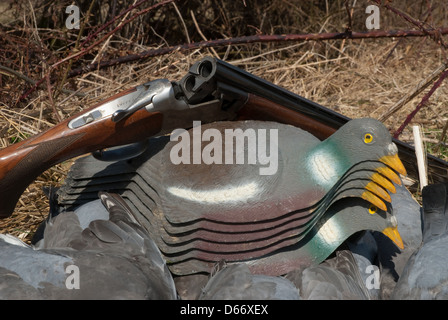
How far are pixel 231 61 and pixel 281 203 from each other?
297cm

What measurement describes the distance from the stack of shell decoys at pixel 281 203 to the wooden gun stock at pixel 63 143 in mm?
245

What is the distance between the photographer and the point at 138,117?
2.82 metres

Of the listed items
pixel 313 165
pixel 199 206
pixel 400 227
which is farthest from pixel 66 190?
pixel 400 227

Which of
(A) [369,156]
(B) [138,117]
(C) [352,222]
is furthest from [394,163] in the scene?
(B) [138,117]

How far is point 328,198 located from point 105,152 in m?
1.03

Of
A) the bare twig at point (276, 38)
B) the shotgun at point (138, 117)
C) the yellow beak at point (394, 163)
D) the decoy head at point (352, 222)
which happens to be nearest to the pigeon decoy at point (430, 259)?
the decoy head at point (352, 222)

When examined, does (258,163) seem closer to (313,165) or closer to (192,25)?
(313,165)

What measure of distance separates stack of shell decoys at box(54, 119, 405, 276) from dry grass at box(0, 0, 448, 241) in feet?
4.14

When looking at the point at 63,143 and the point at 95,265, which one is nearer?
the point at 95,265

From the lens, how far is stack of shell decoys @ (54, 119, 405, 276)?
8.55 feet

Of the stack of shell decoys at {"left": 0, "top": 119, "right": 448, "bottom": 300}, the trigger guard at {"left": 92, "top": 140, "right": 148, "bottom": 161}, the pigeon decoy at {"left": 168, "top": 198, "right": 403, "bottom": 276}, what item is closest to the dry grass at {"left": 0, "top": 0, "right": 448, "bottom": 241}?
the trigger guard at {"left": 92, "top": 140, "right": 148, "bottom": 161}

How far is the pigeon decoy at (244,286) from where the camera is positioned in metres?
2.32

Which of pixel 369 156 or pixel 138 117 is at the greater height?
pixel 138 117

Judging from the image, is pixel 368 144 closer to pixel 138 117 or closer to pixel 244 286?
pixel 244 286
